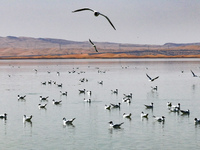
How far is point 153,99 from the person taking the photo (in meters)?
49.0

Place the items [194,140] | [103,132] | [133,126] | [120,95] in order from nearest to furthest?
[194,140] → [103,132] → [133,126] → [120,95]

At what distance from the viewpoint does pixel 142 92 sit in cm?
5712

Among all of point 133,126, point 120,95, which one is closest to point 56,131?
point 133,126

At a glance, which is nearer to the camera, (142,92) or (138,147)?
(138,147)

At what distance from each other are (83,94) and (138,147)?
29.3 m

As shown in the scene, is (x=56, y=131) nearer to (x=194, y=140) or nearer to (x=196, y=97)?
(x=194, y=140)

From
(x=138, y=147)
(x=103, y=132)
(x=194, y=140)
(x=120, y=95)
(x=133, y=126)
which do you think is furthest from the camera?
(x=120, y=95)

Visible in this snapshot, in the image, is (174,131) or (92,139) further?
(174,131)

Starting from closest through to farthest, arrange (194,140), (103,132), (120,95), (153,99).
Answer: (194,140) < (103,132) < (153,99) < (120,95)

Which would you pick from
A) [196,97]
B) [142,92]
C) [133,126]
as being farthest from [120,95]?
[133,126]

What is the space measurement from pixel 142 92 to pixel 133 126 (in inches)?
955

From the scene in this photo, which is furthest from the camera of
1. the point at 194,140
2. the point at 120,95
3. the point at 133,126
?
the point at 120,95

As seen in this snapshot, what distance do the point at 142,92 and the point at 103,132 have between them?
26661 mm

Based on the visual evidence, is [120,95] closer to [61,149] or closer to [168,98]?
[168,98]
